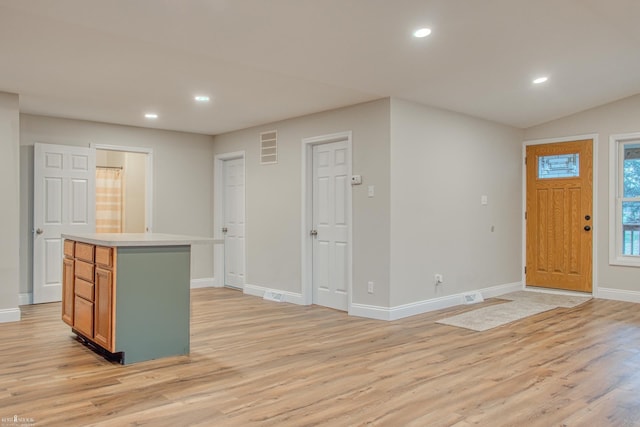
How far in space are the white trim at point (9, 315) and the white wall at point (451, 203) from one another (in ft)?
12.4

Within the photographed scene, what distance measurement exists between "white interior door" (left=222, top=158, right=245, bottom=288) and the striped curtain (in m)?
1.86

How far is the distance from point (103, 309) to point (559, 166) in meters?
6.01

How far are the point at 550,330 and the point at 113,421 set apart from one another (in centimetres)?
387

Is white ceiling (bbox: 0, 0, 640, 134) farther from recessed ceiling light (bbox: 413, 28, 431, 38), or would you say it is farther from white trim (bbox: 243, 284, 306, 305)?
white trim (bbox: 243, 284, 306, 305)

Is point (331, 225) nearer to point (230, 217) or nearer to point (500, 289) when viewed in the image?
point (230, 217)

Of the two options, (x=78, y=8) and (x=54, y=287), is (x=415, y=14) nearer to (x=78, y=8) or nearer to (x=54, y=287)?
(x=78, y=8)

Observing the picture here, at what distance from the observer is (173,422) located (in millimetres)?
2504

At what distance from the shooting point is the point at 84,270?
12.9 ft

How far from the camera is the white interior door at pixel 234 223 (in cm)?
710

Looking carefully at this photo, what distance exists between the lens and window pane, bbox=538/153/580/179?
657cm

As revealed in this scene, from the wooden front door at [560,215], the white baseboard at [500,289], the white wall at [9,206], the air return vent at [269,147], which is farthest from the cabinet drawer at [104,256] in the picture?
the wooden front door at [560,215]

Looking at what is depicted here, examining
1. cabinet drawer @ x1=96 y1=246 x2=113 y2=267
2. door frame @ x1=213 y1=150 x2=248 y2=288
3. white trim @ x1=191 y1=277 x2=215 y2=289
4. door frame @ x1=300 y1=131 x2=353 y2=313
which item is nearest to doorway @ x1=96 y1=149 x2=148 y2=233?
door frame @ x1=213 y1=150 x2=248 y2=288

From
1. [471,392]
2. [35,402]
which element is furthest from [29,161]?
[471,392]

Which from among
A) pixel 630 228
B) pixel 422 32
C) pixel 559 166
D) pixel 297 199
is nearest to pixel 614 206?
pixel 630 228
